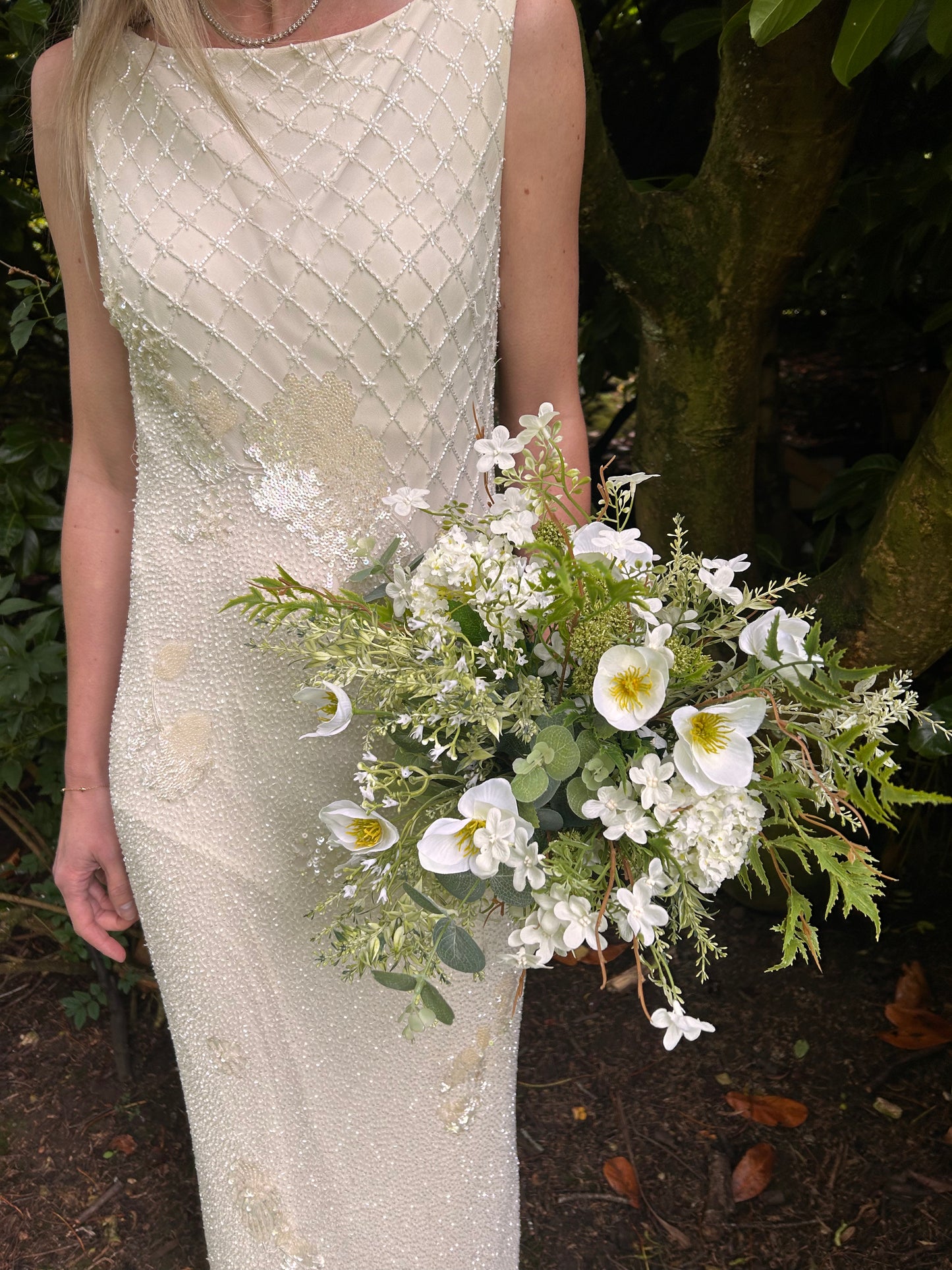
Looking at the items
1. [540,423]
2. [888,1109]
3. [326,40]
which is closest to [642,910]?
[540,423]

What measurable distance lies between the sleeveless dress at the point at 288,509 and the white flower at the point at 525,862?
1.55 feet

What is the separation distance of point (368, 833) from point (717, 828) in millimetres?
320

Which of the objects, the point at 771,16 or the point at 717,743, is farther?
the point at 771,16

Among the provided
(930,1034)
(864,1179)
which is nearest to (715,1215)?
(864,1179)

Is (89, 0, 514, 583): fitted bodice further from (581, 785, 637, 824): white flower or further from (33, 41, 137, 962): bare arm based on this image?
(581, 785, 637, 824): white flower

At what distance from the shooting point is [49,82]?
1.32 m

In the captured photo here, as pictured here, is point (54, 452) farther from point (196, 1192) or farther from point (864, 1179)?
point (864, 1179)

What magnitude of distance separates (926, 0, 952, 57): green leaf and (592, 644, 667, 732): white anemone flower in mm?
945

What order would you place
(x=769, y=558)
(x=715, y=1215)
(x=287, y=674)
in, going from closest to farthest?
(x=287, y=674) → (x=715, y=1215) → (x=769, y=558)

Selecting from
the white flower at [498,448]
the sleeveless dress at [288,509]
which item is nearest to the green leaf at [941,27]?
the sleeveless dress at [288,509]

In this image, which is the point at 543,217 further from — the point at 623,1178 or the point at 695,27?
the point at 623,1178

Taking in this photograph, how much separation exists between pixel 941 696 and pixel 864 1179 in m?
0.98

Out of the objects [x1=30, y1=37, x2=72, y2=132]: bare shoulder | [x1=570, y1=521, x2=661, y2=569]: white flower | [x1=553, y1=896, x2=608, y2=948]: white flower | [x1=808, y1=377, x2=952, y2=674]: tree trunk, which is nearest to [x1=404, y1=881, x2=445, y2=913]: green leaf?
[x1=553, y1=896, x2=608, y2=948]: white flower

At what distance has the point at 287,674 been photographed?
1.30 meters
